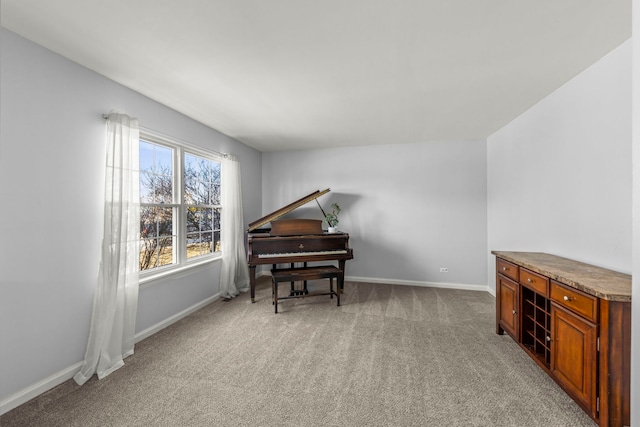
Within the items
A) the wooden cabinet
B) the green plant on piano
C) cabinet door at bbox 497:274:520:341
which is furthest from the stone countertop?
the green plant on piano

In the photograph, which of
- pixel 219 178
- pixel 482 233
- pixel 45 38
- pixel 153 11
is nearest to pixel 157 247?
pixel 219 178

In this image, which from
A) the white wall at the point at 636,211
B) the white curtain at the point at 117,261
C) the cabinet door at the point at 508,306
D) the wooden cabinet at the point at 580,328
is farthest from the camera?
the cabinet door at the point at 508,306

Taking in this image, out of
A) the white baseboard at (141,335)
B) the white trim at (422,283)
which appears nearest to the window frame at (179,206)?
the white baseboard at (141,335)

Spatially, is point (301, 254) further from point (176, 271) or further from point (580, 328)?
point (580, 328)

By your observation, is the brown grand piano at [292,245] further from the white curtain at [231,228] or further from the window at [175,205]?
→ the window at [175,205]

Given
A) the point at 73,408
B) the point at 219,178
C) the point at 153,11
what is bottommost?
the point at 73,408

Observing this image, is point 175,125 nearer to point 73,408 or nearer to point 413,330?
point 73,408

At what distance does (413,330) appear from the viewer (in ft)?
9.62

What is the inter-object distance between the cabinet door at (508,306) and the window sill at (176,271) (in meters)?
3.65

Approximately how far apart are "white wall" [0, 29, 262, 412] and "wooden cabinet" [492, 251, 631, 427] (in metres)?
3.70

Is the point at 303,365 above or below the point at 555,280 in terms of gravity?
below

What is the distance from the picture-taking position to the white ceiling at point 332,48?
1.56 metres

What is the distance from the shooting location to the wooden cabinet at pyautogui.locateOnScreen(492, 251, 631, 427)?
145 centimetres

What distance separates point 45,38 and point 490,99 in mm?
3991
